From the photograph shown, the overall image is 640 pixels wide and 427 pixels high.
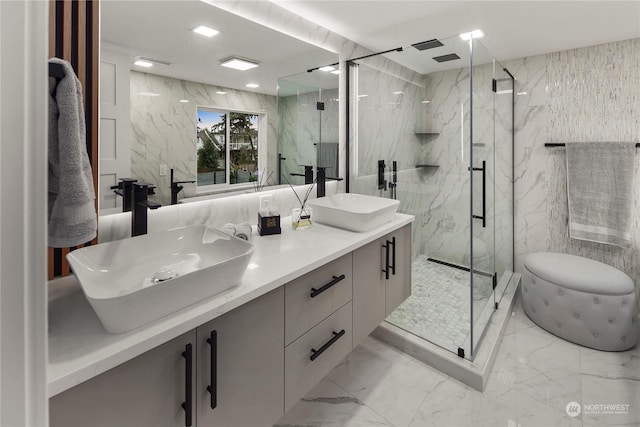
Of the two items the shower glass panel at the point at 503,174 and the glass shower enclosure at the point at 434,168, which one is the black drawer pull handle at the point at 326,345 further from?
the shower glass panel at the point at 503,174

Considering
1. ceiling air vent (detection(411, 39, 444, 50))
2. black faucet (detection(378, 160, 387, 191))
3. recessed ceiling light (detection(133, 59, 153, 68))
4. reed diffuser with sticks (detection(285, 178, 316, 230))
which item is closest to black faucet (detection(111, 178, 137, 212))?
recessed ceiling light (detection(133, 59, 153, 68))

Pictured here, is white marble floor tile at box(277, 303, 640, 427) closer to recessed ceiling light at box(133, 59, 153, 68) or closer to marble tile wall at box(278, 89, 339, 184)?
marble tile wall at box(278, 89, 339, 184)

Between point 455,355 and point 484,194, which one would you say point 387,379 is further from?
point 484,194

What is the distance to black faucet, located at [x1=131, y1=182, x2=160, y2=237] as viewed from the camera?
1312mm

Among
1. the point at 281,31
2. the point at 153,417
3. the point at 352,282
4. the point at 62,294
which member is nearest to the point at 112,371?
the point at 153,417

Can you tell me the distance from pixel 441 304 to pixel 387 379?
0.79m

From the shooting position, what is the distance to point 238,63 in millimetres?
1743

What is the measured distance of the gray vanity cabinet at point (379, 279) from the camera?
1.67 metres

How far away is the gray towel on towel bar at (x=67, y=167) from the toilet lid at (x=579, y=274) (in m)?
2.88

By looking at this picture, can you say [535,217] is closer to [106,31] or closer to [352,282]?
[352,282]

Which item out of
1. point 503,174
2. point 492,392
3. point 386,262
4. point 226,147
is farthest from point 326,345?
point 503,174

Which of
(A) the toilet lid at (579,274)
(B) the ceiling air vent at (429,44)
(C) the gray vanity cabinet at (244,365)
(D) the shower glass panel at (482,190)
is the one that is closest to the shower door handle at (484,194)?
(D) the shower glass panel at (482,190)

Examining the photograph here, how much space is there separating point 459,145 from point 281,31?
4.71 feet

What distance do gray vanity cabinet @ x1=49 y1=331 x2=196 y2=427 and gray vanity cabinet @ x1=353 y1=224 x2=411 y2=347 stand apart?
0.92m
